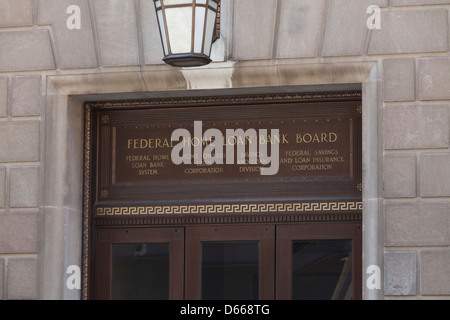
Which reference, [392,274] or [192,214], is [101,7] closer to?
[192,214]

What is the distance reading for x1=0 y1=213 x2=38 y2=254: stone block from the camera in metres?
10.3

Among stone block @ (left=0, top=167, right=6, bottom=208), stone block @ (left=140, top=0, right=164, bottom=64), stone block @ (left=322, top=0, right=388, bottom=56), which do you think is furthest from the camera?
stone block @ (left=0, top=167, right=6, bottom=208)

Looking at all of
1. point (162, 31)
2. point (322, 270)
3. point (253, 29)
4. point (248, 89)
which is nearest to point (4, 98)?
point (162, 31)

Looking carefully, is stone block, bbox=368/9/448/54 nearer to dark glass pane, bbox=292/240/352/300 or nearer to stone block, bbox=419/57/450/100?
stone block, bbox=419/57/450/100

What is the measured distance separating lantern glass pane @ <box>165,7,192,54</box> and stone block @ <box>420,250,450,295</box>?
9.99 feet

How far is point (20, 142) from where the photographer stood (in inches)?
411

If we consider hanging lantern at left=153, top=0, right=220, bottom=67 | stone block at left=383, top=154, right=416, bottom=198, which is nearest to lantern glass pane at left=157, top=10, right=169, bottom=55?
hanging lantern at left=153, top=0, right=220, bottom=67

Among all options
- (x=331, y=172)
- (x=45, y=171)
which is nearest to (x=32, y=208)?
(x=45, y=171)

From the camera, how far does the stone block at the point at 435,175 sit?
9523 millimetres

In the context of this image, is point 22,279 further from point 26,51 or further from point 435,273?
point 435,273

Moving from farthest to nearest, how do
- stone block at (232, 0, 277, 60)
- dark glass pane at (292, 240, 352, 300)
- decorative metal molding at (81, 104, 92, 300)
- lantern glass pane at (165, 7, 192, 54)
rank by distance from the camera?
decorative metal molding at (81, 104, 92, 300), dark glass pane at (292, 240, 352, 300), stone block at (232, 0, 277, 60), lantern glass pane at (165, 7, 192, 54)

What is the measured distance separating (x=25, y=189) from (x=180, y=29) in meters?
2.45

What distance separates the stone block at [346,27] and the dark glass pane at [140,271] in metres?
2.79

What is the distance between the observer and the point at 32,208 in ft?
33.9
